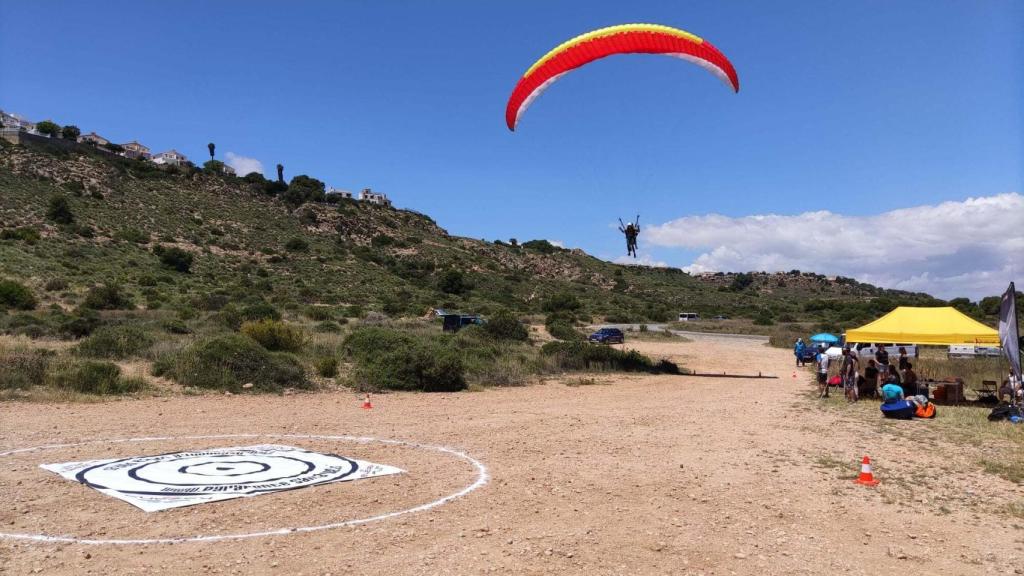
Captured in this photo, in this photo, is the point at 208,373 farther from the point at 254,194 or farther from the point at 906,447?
the point at 254,194

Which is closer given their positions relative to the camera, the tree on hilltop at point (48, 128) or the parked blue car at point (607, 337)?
the parked blue car at point (607, 337)

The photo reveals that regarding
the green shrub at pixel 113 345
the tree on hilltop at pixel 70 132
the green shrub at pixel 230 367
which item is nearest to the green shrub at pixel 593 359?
the green shrub at pixel 230 367

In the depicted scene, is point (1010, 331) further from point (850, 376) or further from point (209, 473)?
point (209, 473)

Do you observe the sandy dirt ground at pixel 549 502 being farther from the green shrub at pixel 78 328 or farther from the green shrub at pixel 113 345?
the green shrub at pixel 78 328

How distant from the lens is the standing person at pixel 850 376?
17.6 m

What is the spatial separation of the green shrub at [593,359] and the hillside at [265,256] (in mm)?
23474

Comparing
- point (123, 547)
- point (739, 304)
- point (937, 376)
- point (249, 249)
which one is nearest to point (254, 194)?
point (249, 249)

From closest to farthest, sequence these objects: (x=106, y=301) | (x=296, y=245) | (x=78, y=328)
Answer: (x=78, y=328)
(x=106, y=301)
(x=296, y=245)

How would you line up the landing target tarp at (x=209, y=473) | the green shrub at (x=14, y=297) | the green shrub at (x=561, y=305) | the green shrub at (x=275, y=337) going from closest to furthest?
the landing target tarp at (x=209, y=473), the green shrub at (x=275, y=337), the green shrub at (x=14, y=297), the green shrub at (x=561, y=305)

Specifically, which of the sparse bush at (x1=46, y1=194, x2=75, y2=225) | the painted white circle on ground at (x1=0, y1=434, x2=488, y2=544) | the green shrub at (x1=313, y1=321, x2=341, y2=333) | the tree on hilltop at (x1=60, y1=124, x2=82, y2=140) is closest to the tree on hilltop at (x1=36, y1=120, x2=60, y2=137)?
the tree on hilltop at (x1=60, y1=124, x2=82, y2=140)

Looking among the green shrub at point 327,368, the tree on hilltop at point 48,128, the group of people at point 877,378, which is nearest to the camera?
the group of people at point 877,378

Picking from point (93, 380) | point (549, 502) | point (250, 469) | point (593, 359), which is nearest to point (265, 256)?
point (593, 359)

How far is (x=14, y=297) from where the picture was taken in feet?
104

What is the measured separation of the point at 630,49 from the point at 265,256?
55490 millimetres
